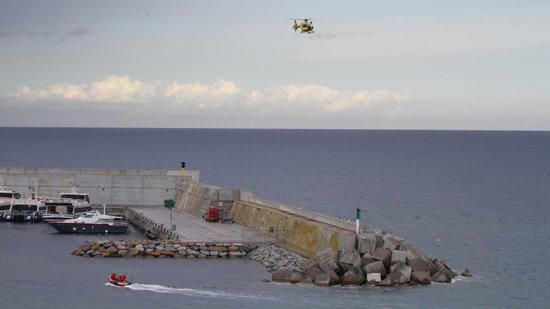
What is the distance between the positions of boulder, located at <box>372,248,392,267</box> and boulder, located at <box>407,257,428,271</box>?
1.14 metres

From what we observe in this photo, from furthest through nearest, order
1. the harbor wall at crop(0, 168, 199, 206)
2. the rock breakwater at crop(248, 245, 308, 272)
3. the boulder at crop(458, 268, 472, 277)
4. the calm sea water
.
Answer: the harbor wall at crop(0, 168, 199, 206)
the boulder at crop(458, 268, 472, 277)
the rock breakwater at crop(248, 245, 308, 272)
the calm sea water

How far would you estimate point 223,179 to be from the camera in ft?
493

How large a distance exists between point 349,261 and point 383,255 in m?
1.69

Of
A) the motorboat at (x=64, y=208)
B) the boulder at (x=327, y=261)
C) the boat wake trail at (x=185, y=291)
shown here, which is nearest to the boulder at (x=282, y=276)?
the boulder at (x=327, y=261)

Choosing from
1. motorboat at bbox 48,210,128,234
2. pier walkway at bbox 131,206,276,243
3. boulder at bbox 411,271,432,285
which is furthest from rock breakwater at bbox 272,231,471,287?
motorboat at bbox 48,210,128,234

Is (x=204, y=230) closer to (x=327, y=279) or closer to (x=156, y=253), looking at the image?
(x=156, y=253)

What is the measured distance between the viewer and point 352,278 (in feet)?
166

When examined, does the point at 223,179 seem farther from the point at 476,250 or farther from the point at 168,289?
the point at 168,289

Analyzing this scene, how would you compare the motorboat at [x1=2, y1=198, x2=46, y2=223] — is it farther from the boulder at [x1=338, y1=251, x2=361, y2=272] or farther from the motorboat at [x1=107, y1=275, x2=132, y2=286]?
the boulder at [x1=338, y1=251, x2=361, y2=272]

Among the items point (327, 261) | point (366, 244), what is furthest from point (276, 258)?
point (366, 244)

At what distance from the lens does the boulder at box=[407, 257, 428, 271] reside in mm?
51750

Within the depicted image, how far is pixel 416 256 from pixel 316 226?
7107 millimetres

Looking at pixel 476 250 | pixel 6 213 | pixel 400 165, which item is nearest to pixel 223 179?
pixel 400 165

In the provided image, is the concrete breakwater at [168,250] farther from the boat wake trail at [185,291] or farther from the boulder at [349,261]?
the boulder at [349,261]
